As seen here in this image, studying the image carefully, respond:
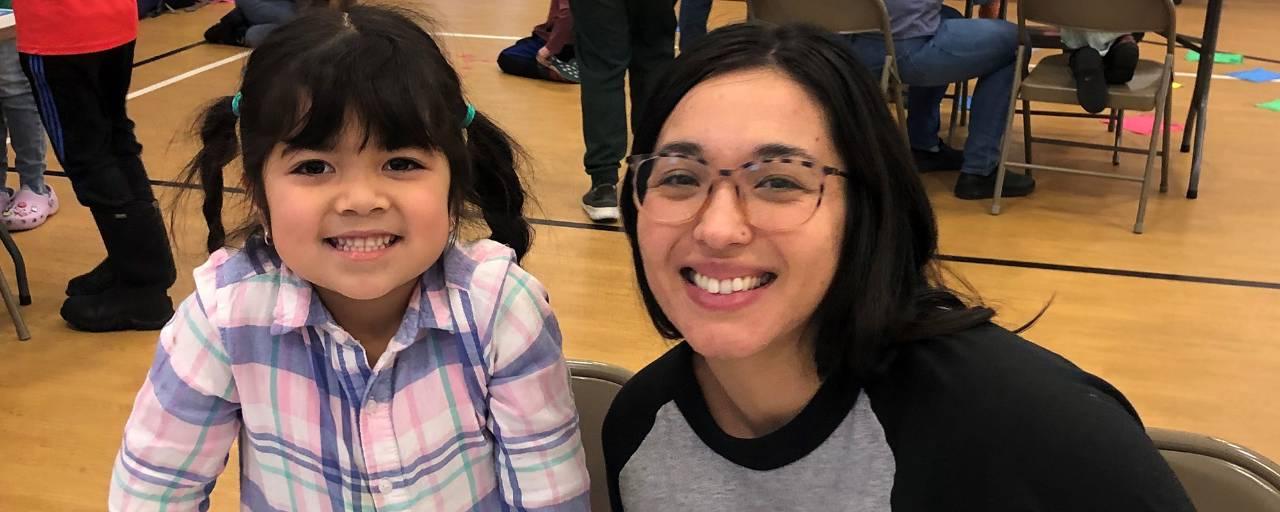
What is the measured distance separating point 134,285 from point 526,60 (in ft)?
9.47

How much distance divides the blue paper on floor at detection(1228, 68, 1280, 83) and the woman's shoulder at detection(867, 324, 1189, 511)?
200 inches

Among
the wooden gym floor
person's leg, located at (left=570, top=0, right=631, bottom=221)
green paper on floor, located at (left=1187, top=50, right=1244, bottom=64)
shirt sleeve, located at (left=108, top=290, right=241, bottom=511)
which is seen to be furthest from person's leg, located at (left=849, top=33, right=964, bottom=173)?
shirt sleeve, located at (left=108, top=290, right=241, bottom=511)

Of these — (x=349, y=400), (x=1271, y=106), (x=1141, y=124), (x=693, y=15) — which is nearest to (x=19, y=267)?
(x=349, y=400)

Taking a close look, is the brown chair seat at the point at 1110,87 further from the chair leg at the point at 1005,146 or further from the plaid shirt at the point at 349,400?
the plaid shirt at the point at 349,400

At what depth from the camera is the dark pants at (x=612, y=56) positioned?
3.28m

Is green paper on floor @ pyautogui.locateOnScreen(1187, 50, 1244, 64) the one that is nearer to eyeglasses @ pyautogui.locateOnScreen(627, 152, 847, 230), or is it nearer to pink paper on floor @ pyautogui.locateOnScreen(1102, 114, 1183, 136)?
pink paper on floor @ pyautogui.locateOnScreen(1102, 114, 1183, 136)

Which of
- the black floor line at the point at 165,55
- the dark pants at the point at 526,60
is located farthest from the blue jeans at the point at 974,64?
the black floor line at the point at 165,55

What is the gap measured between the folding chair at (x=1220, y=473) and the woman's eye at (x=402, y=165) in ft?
2.69

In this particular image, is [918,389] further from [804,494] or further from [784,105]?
[784,105]

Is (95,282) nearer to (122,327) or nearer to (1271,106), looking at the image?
(122,327)

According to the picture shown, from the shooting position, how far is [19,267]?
2912mm

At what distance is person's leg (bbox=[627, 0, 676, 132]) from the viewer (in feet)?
10.9

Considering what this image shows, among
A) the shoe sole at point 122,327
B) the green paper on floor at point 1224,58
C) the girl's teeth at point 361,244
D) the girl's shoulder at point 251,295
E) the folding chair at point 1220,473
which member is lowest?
the shoe sole at point 122,327

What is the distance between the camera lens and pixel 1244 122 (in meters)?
4.52
